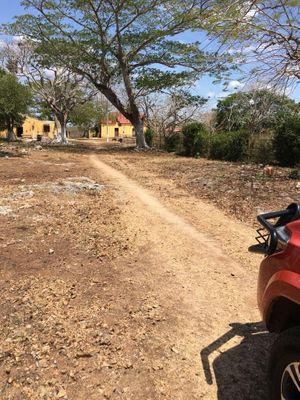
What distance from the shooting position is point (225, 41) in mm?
8516

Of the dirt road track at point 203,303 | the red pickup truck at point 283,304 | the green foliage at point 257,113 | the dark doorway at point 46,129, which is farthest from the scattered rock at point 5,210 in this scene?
the dark doorway at point 46,129

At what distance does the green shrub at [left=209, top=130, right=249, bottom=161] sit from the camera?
16281 mm

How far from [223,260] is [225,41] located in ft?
18.1

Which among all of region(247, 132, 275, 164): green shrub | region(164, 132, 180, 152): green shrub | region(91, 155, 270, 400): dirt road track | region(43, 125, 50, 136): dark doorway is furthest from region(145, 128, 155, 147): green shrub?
region(43, 125, 50, 136): dark doorway

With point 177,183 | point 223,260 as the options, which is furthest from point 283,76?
point 223,260

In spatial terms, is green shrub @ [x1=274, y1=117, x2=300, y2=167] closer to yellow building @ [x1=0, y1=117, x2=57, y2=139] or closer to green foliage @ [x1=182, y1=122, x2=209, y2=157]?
green foliage @ [x1=182, y1=122, x2=209, y2=157]

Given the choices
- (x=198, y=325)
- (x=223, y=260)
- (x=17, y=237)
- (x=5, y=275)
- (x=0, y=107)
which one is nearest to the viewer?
(x=198, y=325)

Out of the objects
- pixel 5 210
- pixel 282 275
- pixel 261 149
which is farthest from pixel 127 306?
pixel 261 149

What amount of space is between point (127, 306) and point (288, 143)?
446 inches

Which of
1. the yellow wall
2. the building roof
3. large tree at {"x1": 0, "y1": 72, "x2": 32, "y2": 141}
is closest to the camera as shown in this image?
large tree at {"x1": 0, "y1": 72, "x2": 32, "y2": 141}

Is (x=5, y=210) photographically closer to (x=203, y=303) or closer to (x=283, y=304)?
(x=203, y=303)

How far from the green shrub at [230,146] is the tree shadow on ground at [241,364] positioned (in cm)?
1348

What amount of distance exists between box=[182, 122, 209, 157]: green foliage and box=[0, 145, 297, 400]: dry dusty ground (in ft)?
41.3

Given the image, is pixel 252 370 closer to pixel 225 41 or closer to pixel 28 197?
pixel 28 197
